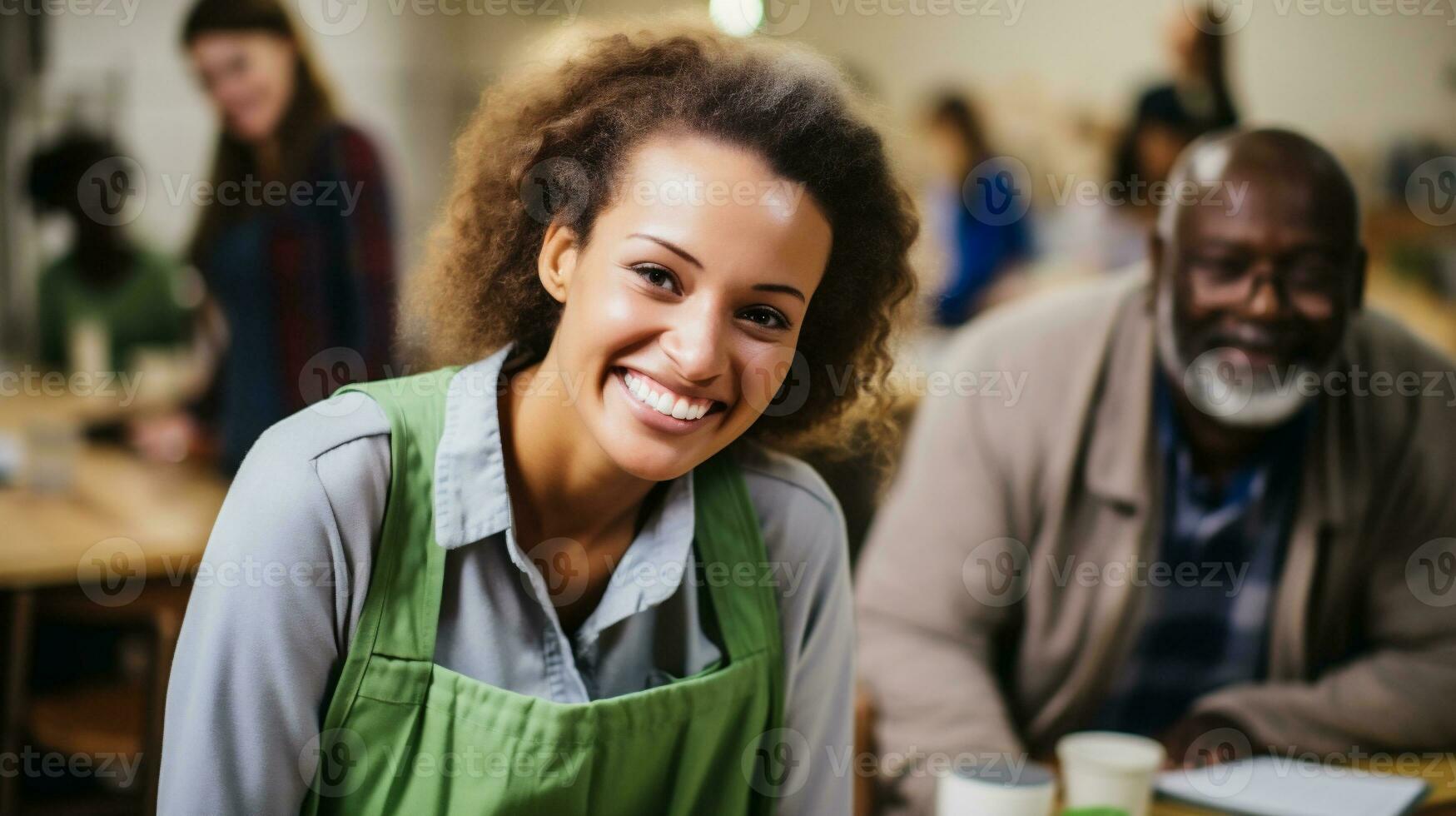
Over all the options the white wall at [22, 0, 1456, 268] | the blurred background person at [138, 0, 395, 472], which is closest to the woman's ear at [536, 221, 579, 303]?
the blurred background person at [138, 0, 395, 472]

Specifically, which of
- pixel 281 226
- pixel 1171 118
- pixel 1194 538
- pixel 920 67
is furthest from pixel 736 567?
pixel 920 67

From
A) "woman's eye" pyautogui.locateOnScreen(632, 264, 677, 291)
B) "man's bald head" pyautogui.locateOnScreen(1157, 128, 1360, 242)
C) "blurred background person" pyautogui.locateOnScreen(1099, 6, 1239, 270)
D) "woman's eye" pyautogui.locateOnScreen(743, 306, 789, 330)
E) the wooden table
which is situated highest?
"blurred background person" pyautogui.locateOnScreen(1099, 6, 1239, 270)

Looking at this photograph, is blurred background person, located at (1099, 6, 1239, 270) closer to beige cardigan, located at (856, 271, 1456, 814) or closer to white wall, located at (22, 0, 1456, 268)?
white wall, located at (22, 0, 1456, 268)

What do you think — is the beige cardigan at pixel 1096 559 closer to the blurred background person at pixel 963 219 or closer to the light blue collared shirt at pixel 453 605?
the light blue collared shirt at pixel 453 605

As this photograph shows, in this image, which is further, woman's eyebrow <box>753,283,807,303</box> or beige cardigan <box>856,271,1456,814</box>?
beige cardigan <box>856,271,1456,814</box>

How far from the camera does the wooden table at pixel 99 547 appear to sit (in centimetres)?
211

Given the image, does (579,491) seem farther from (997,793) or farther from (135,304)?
(135,304)

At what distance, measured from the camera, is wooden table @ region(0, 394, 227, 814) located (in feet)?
6.93

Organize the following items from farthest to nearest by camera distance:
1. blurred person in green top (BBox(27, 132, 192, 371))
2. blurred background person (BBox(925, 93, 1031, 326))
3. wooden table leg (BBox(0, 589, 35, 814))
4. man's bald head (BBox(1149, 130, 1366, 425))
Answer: blurred person in green top (BBox(27, 132, 192, 371)) < blurred background person (BBox(925, 93, 1031, 326)) < wooden table leg (BBox(0, 589, 35, 814)) < man's bald head (BBox(1149, 130, 1366, 425))

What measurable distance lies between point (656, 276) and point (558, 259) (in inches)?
4.5

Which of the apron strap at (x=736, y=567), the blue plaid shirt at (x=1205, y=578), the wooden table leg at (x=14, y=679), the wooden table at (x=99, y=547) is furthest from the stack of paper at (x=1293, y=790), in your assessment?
the wooden table leg at (x=14, y=679)

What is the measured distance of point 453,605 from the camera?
0.97 m

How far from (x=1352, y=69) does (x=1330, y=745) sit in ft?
4.40

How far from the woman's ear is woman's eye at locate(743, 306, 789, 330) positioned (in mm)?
157
